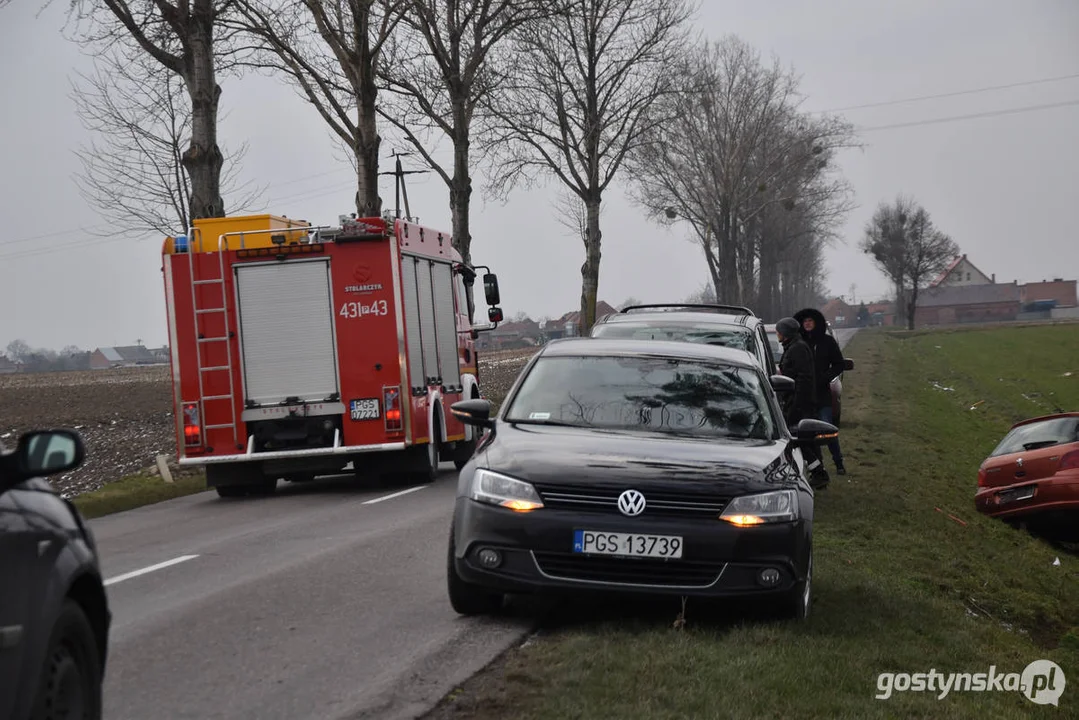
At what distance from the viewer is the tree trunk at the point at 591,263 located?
152 ft

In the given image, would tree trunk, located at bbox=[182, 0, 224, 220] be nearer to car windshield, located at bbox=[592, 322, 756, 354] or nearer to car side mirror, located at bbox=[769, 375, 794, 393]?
car windshield, located at bbox=[592, 322, 756, 354]

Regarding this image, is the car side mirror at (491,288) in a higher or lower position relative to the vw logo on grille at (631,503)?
higher

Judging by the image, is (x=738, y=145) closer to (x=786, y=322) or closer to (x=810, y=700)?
(x=786, y=322)

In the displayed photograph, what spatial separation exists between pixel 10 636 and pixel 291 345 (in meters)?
12.8

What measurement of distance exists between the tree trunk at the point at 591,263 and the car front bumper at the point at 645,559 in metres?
39.1

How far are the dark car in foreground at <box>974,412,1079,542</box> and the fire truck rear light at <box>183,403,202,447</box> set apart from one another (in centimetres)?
912

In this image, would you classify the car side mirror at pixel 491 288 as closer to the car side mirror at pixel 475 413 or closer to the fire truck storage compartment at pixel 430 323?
the fire truck storage compartment at pixel 430 323

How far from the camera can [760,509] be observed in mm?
7121

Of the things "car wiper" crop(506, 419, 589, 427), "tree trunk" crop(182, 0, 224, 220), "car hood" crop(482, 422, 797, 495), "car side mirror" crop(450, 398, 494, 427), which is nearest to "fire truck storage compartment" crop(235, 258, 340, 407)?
"tree trunk" crop(182, 0, 224, 220)

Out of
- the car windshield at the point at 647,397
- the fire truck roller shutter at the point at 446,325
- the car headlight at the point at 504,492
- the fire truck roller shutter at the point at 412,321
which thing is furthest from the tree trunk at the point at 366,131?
the car headlight at the point at 504,492

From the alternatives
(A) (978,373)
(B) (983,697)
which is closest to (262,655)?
(B) (983,697)

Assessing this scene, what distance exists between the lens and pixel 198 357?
53.1ft

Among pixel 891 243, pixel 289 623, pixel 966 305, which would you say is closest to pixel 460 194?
pixel 289 623

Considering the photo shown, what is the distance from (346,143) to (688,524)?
80.5ft
